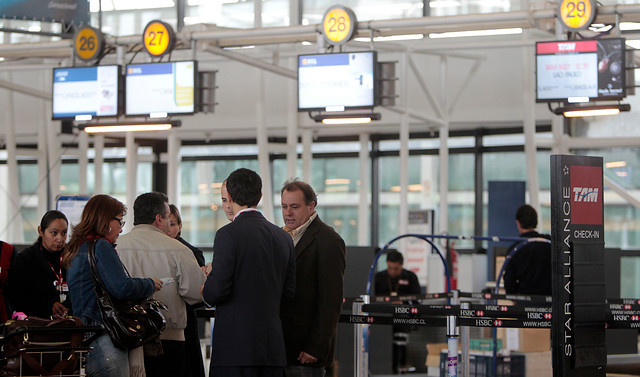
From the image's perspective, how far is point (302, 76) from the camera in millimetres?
10883

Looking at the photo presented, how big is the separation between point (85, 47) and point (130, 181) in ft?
14.9

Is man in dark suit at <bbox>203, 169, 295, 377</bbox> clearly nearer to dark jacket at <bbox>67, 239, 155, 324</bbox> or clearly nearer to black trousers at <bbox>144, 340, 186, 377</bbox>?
dark jacket at <bbox>67, 239, 155, 324</bbox>

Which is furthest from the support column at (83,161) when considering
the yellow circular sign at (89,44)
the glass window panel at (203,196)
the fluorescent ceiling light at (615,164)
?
the fluorescent ceiling light at (615,164)

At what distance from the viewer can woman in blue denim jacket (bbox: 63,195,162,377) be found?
4.38 m

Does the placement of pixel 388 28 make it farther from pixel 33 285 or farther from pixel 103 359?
pixel 103 359

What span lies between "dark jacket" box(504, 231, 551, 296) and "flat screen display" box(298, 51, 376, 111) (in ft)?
11.4

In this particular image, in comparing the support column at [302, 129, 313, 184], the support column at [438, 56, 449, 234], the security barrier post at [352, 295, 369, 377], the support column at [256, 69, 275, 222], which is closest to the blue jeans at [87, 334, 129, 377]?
the security barrier post at [352, 295, 369, 377]

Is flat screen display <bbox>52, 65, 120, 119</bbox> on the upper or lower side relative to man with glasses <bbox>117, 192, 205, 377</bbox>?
upper

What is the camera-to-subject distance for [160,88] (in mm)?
11500

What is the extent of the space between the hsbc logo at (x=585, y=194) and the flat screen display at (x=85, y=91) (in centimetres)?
754

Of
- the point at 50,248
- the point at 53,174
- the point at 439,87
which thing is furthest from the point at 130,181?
the point at 50,248

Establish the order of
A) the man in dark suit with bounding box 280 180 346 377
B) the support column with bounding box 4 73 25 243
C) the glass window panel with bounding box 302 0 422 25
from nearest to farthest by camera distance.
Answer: the man in dark suit with bounding box 280 180 346 377 < the glass window panel with bounding box 302 0 422 25 < the support column with bounding box 4 73 25 243

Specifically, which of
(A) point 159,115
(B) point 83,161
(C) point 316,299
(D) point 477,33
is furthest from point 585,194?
(B) point 83,161

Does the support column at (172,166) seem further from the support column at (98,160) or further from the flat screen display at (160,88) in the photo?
the flat screen display at (160,88)
